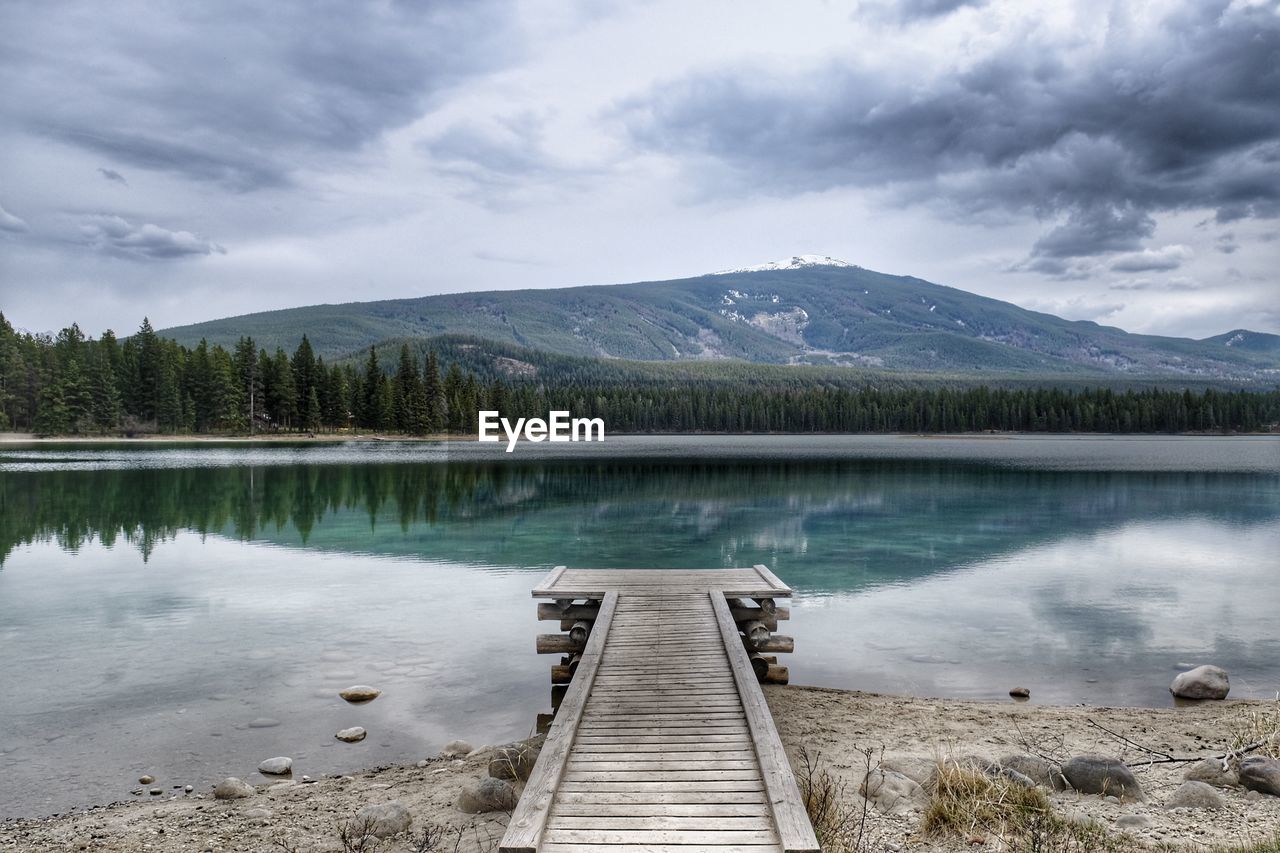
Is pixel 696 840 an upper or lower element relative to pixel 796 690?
upper

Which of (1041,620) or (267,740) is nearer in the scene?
(267,740)

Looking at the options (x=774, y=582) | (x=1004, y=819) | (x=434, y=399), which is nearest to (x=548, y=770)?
(x=1004, y=819)

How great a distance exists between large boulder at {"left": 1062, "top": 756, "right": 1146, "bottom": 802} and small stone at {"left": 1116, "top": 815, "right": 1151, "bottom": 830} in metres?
0.60

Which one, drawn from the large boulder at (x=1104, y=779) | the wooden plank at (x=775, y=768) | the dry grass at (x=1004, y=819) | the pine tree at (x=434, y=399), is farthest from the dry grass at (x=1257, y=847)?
the pine tree at (x=434, y=399)

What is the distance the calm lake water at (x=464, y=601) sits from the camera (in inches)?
481

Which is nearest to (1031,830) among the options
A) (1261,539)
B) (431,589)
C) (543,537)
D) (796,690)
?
(796,690)

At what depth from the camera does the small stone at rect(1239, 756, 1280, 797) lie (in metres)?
8.86

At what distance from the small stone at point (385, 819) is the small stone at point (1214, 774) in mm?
8730

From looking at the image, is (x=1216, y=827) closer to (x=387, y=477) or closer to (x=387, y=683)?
(x=387, y=683)

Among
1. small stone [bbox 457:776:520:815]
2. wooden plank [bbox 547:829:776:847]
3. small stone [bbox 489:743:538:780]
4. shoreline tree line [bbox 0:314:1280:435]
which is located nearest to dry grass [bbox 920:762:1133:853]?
wooden plank [bbox 547:829:776:847]

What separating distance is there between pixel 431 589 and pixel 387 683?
805 centimetres

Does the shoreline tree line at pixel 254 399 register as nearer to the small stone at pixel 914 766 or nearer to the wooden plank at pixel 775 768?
the wooden plank at pixel 775 768

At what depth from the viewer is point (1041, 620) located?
1908 centimetres

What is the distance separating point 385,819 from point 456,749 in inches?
104
